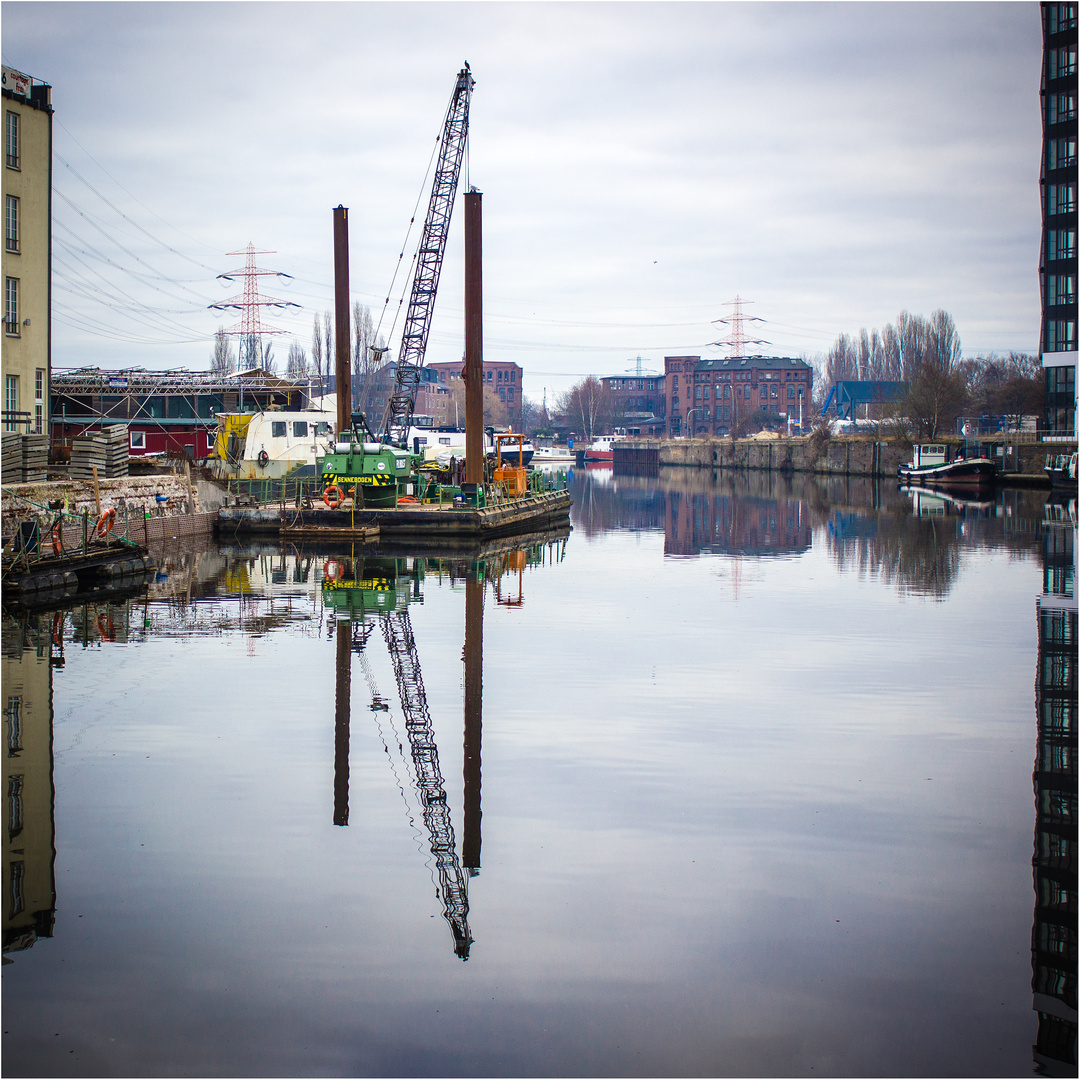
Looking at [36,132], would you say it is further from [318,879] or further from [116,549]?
Answer: [318,879]

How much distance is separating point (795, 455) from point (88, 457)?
65125 millimetres

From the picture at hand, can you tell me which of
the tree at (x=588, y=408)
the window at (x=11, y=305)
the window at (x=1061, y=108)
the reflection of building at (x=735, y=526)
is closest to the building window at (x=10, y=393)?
the window at (x=11, y=305)

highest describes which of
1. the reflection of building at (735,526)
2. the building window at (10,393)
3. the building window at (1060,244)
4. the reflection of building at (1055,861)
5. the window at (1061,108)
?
the window at (1061,108)

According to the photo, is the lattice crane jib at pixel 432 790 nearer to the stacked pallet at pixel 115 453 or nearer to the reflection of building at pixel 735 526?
the stacked pallet at pixel 115 453

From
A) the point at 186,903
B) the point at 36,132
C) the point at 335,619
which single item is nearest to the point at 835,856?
the point at 186,903

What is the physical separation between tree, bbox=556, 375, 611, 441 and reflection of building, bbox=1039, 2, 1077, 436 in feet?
272

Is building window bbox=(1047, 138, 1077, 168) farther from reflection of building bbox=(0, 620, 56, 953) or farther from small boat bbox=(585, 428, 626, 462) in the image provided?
small boat bbox=(585, 428, 626, 462)

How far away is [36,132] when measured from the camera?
31.3 meters

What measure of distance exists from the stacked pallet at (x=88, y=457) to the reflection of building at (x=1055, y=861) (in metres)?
21.6

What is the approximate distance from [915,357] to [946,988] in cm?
9195

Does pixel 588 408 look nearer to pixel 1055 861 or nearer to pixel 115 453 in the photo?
pixel 115 453

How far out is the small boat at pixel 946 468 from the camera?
182 feet

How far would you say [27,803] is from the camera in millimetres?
8500

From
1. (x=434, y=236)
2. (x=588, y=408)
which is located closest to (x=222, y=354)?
(x=434, y=236)
